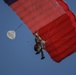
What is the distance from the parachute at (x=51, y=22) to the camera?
30.0ft

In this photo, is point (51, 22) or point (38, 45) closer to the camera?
point (38, 45)

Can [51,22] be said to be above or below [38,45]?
above

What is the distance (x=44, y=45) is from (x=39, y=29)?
0.51 meters

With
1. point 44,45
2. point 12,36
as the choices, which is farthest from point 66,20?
point 12,36

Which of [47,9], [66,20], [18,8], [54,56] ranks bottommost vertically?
[54,56]

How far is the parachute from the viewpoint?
9141 millimetres

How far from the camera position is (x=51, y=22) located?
930 centimetres

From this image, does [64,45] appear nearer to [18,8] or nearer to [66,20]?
[66,20]

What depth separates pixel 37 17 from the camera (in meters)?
9.42

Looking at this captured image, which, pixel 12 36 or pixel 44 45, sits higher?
pixel 12 36

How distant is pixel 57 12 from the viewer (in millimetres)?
9141

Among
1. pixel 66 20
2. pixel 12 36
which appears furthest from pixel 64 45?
pixel 12 36

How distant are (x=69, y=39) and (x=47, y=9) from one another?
1.16 meters

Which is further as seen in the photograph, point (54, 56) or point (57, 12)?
point (54, 56)
